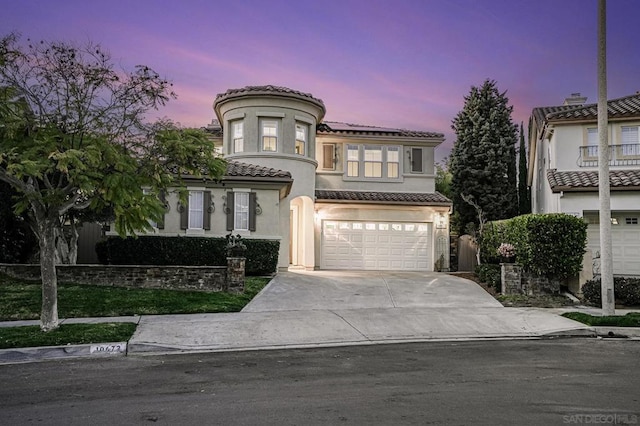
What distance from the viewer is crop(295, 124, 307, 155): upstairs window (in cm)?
2308

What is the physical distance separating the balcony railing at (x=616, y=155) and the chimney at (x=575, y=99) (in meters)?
7.47

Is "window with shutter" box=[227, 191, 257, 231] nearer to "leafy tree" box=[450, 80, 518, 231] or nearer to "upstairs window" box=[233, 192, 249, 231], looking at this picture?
"upstairs window" box=[233, 192, 249, 231]

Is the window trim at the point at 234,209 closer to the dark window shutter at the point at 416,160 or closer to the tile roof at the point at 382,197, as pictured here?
the tile roof at the point at 382,197

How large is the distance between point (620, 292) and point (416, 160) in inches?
502

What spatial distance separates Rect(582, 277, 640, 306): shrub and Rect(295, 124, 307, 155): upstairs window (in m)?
12.4

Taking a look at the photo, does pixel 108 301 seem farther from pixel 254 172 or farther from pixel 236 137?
pixel 236 137

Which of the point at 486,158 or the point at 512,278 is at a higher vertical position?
the point at 486,158

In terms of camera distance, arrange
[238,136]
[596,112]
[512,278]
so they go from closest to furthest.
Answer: [512,278] < [596,112] < [238,136]

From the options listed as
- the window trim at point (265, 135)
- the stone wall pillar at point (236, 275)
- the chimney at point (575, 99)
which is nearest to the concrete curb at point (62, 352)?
the stone wall pillar at point (236, 275)

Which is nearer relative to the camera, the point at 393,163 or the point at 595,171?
the point at 595,171

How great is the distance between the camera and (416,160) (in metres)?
26.5

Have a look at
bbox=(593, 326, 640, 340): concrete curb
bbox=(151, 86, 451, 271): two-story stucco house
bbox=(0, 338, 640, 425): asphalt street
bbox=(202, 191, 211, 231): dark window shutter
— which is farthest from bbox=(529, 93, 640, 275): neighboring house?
bbox=(202, 191, 211, 231): dark window shutter

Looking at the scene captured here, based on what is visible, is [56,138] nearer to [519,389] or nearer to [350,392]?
[350,392]

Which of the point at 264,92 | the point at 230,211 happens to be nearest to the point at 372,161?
the point at 264,92
